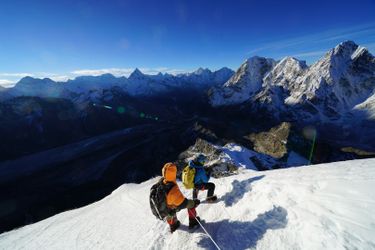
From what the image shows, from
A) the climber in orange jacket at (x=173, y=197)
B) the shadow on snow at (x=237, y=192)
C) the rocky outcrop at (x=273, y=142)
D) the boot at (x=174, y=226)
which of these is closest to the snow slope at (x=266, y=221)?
the shadow on snow at (x=237, y=192)

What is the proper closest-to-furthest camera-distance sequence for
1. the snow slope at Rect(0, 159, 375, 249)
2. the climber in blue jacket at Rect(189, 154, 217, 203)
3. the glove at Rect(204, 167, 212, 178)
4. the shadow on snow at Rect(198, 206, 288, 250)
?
the snow slope at Rect(0, 159, 375, 249) < the shadow on snow at Rect(198, 206, 288, 250) < the climber in blue jacket at Rect(189, 154, 217, 203) < the glove at Rect(204, 167, 212, 178)

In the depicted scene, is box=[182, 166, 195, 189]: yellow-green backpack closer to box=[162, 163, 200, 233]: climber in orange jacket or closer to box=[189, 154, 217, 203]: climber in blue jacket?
box=[189, 154, 217, 203]: climber in blue jacket

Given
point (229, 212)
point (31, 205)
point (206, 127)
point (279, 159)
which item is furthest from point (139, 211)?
point (206, 127)

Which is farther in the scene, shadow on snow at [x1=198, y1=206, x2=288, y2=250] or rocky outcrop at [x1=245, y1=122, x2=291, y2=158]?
rocky outcrop at [x1=245, y1=122, x2=291, y2=158]

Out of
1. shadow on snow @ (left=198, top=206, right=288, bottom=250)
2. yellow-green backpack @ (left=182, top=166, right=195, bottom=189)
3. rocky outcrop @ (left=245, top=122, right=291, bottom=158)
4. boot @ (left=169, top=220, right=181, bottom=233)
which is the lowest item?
rocky outcrop @ (left=245, top=122, right=291, bottom=158)

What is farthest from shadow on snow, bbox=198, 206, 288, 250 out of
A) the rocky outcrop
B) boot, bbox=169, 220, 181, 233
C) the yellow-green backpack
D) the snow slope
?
the rocky outcrop

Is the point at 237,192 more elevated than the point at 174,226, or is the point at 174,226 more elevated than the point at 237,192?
the point at 237,192

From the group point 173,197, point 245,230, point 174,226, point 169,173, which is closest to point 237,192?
point 245,230

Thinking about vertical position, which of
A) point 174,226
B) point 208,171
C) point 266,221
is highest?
point 208,171

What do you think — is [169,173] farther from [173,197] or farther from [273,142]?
[273,142]
